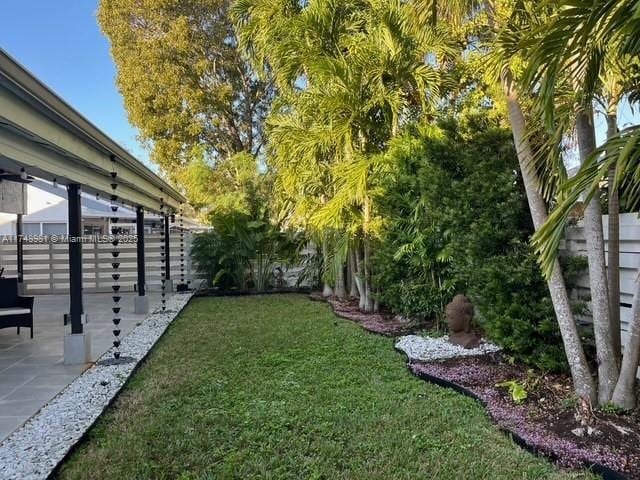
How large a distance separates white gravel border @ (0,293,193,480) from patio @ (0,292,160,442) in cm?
13

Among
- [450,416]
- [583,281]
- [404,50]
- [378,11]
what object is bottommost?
[450,416]

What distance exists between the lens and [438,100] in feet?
25.3

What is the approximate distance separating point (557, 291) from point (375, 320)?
461 centimetres

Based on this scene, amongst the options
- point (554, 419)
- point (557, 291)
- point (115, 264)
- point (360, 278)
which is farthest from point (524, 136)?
point (360, 278)

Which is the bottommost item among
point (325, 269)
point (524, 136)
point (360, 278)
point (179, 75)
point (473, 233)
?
point (360, 278)

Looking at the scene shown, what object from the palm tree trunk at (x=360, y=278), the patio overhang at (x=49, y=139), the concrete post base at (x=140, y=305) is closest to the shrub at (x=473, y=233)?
the palm tree trunk at (x=360, y=278)

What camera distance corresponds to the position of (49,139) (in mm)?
4188

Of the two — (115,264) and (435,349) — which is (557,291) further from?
(115,264)

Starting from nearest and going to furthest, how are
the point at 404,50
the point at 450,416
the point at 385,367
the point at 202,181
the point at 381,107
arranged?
the point at 450,416
the point at 385,367
the point at 404,50
the point at 381,107
the point at 202,181

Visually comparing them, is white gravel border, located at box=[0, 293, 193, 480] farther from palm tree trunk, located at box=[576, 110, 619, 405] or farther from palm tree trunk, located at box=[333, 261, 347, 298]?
palm tree trunk, located at box=[333, 261, 347, 298]

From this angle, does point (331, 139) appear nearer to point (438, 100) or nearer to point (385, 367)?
point (438, 100)

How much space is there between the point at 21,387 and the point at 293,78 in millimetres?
6723

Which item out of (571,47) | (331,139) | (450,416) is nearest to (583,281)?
(450,416)

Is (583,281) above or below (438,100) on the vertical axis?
below
